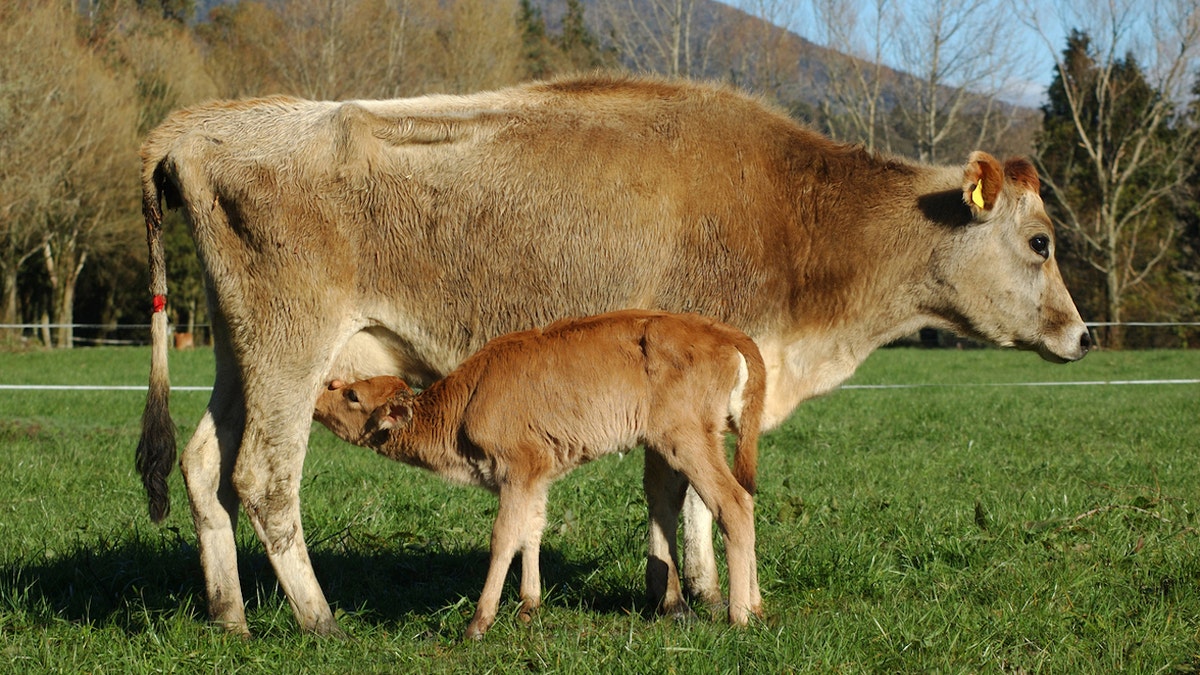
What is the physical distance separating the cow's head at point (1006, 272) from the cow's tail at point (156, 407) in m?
4.28

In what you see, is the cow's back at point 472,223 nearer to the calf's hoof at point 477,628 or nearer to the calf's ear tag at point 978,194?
the calf's ear tag at point 978,194

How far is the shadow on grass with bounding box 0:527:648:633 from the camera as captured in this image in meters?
5.85

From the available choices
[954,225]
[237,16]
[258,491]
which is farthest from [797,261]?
[237,16]

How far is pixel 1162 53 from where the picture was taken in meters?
47.2

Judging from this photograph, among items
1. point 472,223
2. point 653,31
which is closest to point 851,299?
point 472,223

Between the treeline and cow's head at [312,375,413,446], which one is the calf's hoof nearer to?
cow's head at [312,375,413,446]

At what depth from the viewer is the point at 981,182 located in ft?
21.5

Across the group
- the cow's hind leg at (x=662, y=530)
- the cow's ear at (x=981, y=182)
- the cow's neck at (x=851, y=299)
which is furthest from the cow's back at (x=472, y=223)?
the cow's ear at (x=981, y=182)

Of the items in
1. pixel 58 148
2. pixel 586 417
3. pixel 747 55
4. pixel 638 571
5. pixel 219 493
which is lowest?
pixel 638 571

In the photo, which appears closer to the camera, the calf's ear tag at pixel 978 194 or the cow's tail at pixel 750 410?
the cow's tail at pixel 750 410

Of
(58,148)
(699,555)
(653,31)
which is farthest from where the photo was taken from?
(653,31)

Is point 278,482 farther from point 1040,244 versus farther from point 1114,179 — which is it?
point 1114,179

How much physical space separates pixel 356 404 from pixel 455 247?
93 centimetres

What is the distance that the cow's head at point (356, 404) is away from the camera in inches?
229
